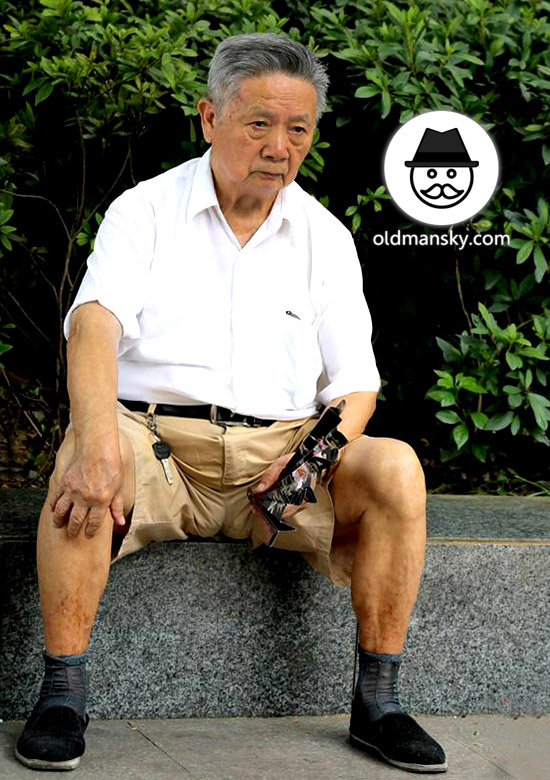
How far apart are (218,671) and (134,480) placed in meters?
0.67

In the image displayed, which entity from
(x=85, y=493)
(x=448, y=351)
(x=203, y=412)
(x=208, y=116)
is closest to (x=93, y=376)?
(x=85, y=493)

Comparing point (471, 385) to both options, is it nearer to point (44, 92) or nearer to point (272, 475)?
point (272, 475)

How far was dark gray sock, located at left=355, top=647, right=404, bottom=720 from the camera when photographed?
3381mm

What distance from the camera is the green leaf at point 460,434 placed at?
4.56m

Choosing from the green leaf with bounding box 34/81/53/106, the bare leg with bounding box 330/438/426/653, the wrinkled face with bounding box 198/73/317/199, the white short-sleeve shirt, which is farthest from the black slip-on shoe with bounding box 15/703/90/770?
the green leaf with bounding box 34/81/53/106

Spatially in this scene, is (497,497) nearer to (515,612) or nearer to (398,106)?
(515,612)

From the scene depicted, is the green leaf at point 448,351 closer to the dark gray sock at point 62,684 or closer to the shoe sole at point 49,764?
the dark gray sock at point 62,684

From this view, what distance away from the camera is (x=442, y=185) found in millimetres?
4816

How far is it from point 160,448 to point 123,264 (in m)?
0.50

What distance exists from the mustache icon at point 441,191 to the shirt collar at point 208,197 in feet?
3.86

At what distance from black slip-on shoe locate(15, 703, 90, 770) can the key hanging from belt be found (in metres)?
0.66

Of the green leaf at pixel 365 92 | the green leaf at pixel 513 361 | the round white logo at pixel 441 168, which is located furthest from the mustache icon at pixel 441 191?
the green leaf at pixel 513 361

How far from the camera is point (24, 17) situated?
4664 mm

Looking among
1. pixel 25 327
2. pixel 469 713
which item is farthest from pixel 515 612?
pixel 25 327
